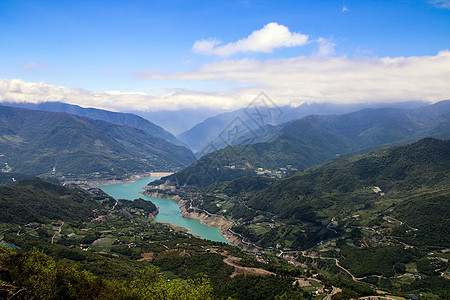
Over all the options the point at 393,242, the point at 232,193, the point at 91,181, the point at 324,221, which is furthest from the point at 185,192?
the point at 393,242

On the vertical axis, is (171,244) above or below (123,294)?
below

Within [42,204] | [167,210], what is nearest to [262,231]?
[167,210]

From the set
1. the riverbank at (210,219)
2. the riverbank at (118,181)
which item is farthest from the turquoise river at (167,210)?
the riverbank at (118,181)

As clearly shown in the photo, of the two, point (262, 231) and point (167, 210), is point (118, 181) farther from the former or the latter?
point (262, 231)

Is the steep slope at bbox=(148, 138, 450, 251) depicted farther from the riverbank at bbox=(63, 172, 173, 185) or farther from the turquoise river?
the riverbank at bbox=(63, 172, 173, 185)

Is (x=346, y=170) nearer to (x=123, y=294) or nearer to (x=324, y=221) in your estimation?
(x=324, y=221)

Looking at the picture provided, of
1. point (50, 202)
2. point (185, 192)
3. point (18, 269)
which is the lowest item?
point (185, 192)
